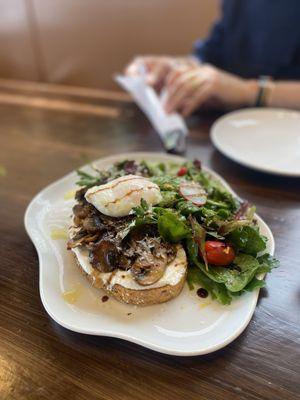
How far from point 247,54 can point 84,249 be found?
1.90 meters

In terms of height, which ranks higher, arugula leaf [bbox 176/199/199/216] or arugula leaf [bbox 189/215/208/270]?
arugula leaf [bbox 176/199/199/216]

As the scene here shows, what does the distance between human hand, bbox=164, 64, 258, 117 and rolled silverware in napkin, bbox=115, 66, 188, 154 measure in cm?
7

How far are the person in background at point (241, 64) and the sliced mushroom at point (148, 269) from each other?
1065mm

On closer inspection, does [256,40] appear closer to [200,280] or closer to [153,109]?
[153,109]

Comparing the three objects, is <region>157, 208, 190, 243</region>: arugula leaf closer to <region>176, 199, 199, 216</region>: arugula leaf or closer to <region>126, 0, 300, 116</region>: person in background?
<region>176, 199, 199, 216</region>: arugula leaf

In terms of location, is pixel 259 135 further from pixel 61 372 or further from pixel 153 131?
pixel 61 372

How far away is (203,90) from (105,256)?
A: 122 centimetres

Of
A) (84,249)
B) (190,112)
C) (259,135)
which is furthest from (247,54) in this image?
(84,249)

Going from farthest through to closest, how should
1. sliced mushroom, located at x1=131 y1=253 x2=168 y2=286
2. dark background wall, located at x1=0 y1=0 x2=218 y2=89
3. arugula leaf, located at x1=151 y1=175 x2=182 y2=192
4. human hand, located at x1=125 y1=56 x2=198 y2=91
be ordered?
dark background wall, located at x1=0 y1=0 x2=218 y2=89
human hand, located at x1=125 y1=56 x2=198 y2=91
arugula leaf, located at x1=151 y1=175 x2=182 y2=192
sliced mushroom, located at x1=131 y1=253 x2=168 y2=286

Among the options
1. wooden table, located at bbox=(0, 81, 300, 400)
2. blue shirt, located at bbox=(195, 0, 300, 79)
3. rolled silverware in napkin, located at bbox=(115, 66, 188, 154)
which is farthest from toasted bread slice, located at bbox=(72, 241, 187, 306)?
blue shirt, located at bbox=(195, 0, 300, 79)

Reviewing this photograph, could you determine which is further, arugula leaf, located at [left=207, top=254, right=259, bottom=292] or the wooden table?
arugula leaf, located at [left=207, top=254, right=259, bottom=292]

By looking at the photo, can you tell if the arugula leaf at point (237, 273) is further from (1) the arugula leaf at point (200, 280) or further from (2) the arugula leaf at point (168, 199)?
(2) the arugula leaf at point (168, 199)

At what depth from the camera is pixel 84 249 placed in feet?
2.94

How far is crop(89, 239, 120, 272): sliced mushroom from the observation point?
32.5 inches
